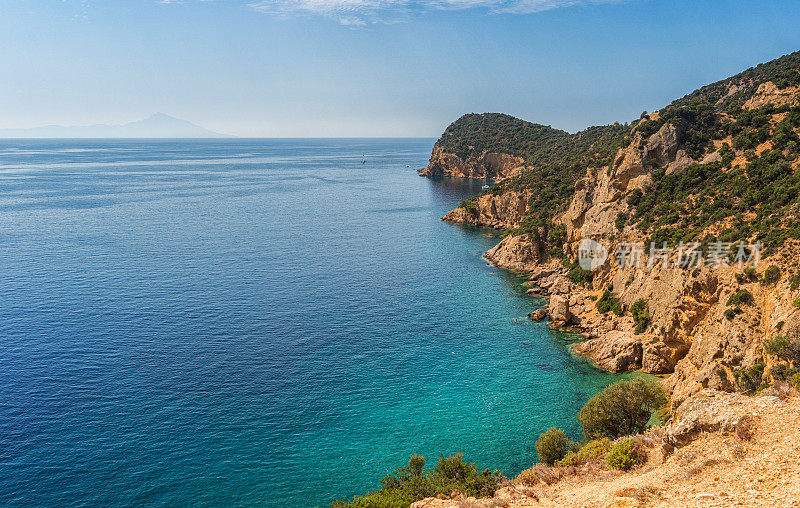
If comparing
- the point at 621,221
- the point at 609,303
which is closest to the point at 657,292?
the point at 609,303

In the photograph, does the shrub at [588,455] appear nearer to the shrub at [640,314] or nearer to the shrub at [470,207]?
the shrub at [640,314]

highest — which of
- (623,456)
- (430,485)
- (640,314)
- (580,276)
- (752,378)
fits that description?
(580,276)

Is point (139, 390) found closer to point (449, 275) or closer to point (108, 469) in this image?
point (108, 469)

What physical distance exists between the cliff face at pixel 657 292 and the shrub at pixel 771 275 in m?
0.38

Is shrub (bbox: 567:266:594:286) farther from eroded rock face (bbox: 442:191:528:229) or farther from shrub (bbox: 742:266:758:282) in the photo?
eroded rock face (bbox: 442:191:528:229)

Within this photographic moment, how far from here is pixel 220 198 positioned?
5979 inches

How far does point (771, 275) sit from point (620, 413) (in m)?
17.3

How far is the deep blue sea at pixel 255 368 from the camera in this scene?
35156mm

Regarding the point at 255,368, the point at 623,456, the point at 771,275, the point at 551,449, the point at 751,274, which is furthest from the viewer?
the point at 255,368

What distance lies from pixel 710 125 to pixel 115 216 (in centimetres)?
12296

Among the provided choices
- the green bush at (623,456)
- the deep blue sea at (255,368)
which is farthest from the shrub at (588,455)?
the deep blue sea at (255,368)

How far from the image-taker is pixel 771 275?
39.3 metres

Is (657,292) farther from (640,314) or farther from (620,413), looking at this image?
(620,413)

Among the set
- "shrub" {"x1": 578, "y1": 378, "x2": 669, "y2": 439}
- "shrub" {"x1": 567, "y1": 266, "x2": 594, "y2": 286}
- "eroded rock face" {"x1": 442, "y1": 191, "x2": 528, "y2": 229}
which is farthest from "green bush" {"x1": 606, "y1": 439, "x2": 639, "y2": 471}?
"eroded rock face" {"x1": 442, "y1": 191, "x2": 528, "y2": 229}
